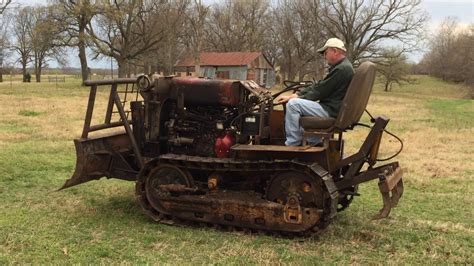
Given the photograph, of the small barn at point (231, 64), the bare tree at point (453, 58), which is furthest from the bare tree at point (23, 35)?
the bare tree at point (453, 58)

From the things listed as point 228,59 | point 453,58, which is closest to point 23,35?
point 228,59

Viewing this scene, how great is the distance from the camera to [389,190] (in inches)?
228

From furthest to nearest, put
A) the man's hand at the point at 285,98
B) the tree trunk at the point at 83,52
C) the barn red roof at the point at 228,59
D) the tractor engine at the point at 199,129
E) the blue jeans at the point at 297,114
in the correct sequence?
the barn red roof at the point at 228,59, the tree trunk at the point at 83,52, the tractor engine at the point at 199,129, the man's hand at the point at 285,98, the blue jeans at the point at 297,114

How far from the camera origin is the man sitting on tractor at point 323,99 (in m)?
5.95

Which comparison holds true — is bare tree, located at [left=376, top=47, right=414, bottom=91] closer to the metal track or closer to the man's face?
the man's face

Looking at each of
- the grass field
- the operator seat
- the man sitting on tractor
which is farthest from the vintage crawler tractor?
the grass field

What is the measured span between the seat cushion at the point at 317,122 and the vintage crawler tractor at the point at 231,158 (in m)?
0.01

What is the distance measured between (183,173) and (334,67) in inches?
87.5

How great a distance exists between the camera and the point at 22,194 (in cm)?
766

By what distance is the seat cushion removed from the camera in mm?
5941

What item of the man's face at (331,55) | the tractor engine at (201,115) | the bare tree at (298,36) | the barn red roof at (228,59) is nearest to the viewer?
the man's face at (331,55)

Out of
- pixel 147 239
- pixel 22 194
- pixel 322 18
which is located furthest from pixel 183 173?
pixel 322 18

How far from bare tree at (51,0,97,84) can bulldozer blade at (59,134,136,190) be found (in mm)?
37921

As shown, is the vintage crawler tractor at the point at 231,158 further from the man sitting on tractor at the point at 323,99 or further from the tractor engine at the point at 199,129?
the man sitting on tractor at the point at 323,99
